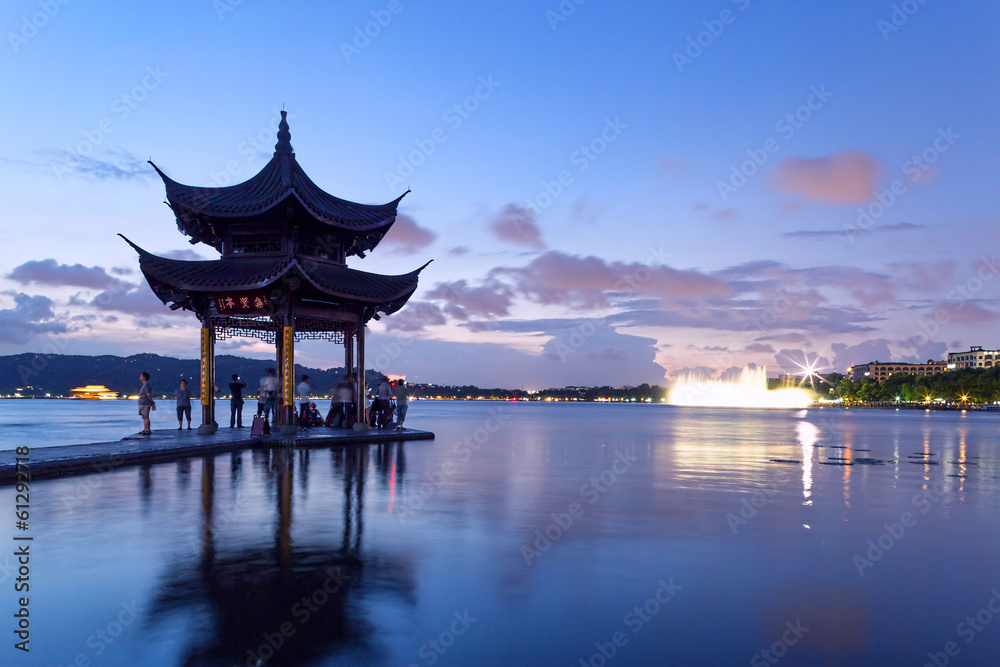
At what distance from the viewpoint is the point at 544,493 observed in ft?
38.0

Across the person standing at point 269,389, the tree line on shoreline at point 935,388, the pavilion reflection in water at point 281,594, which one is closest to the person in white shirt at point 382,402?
the person standing at point 269,389

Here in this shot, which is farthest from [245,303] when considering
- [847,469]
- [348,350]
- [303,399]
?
[847,469]

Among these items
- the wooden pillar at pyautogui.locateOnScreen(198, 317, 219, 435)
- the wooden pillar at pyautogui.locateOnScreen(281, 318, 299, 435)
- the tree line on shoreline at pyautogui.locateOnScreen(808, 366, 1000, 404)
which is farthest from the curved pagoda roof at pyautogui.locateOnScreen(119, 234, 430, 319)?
the tree line on shoreline at pyautogui.locateOnScreen(808, 366, 1000, 404)

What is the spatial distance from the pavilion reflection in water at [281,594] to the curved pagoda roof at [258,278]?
476 inches

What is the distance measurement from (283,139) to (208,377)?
29.1 feet

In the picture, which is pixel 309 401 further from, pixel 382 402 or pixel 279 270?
pixel 279 270

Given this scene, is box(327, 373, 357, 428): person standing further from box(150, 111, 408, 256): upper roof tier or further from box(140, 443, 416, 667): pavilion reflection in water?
box(140, 443, 416, 667): pavilion reflection in water

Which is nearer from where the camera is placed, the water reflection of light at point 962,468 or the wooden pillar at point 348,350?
the water reflection of light at point 962,468

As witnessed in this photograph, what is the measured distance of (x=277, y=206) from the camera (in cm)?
2072

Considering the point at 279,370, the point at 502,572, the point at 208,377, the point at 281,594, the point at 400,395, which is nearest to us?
the point at 281,594

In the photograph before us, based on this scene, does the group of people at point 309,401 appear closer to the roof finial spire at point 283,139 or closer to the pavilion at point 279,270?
the pavilion at point 279,270

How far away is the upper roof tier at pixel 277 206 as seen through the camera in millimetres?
20891

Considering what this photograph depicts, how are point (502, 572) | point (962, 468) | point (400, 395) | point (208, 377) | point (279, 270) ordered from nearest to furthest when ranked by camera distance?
point (502, 572) < point (962, 468) < point (279, 270) < point (208, 377) < point (400, 395)

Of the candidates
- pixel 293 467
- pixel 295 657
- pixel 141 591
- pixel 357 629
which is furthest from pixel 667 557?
pixel 293 467
